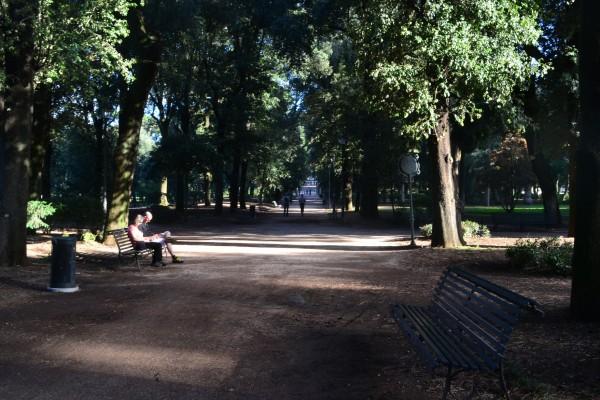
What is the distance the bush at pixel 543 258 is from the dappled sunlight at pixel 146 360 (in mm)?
8617

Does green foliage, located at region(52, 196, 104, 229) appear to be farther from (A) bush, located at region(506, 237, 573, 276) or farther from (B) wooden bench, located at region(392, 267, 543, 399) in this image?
(B) wooden bench, located at region(392, 267, 543, 399)

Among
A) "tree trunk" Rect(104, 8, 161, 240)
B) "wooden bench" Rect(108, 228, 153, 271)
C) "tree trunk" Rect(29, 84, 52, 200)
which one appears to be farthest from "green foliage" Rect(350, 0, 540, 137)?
"tree trunk" Rect(29, 84, 52, 200)

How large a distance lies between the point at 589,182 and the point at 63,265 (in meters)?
8.15

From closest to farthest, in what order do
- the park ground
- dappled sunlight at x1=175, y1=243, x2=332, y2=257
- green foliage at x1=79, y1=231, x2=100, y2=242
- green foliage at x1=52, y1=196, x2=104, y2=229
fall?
the park ground < dappled sunlight at x1=175, y1=243, x2=332, y2=257 < green foliage at x1=79, y1=231, x2=100, y2=242 < green foliage at x1=52, y1=196, x2=104, y2=229

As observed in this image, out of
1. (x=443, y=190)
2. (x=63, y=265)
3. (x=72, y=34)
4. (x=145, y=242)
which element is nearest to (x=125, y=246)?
(x=145, y=242)

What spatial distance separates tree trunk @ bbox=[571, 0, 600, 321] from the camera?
6.75 m

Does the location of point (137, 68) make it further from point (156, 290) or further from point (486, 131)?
point (486, 131)

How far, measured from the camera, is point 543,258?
41.0 ft

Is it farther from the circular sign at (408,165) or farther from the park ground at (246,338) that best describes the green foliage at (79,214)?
the circular sign at (408,165)

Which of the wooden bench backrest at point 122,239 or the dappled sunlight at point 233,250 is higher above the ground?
the wooden bench backrest at point 122,239

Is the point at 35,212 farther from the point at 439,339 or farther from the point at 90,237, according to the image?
the point at 439,339

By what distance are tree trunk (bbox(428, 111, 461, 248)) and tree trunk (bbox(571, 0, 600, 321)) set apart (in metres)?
9.85

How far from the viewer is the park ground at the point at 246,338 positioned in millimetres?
4941

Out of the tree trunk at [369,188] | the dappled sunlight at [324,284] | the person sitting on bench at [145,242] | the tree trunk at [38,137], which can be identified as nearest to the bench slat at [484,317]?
the dappled sunlight at [324,284]
